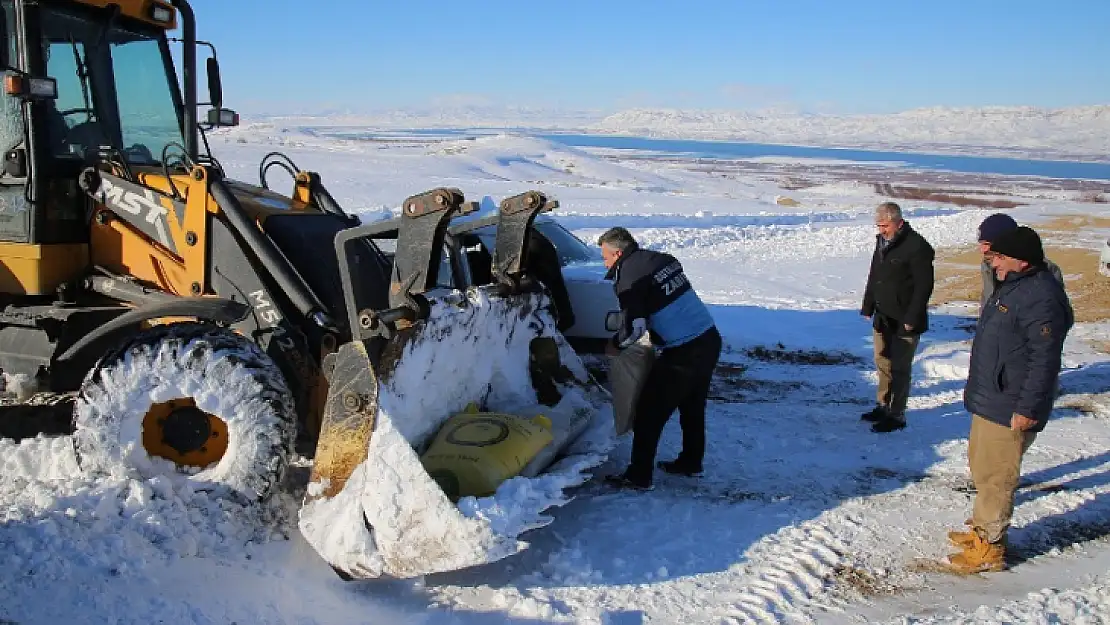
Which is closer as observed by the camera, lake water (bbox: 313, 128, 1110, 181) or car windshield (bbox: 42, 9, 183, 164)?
car windshield (bbox: 42, 9, 183, 164)

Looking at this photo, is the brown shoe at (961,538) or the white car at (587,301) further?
the white car at (587,301)

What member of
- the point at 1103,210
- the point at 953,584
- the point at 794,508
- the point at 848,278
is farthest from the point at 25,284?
the point at 1103,210

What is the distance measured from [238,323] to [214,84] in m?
2.17

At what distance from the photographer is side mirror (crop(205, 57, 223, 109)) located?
5996mm

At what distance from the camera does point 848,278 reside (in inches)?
570

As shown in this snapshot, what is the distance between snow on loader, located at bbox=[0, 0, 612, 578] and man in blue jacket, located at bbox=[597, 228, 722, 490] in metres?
0.31

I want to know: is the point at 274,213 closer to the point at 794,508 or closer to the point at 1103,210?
the point at 794,508

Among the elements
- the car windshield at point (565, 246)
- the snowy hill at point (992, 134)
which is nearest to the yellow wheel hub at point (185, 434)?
the car windshield at point (565, 246)

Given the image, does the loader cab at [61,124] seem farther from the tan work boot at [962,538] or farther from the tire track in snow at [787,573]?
the tan work boot at [962,538]

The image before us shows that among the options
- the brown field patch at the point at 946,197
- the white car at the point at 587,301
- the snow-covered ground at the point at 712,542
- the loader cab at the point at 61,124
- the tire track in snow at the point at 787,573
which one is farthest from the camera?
the brown field patch at the point at 946,197

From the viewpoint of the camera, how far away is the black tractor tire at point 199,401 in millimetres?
4406

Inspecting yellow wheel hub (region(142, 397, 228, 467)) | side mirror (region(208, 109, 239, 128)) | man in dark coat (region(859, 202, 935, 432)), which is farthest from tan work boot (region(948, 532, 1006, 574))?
side mirror (region(208, 109, 239, 128))

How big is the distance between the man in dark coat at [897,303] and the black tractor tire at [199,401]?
4481 millimetres

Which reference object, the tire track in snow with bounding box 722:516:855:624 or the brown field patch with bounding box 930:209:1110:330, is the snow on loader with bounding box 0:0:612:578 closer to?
the tire track in snow with bounding box 722:516:855:624
